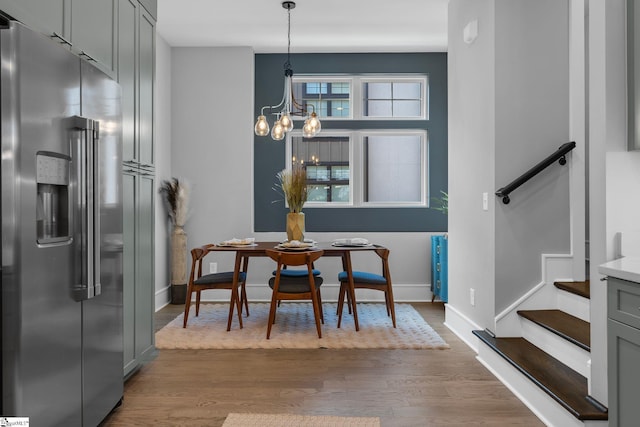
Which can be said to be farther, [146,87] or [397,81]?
[397,81]

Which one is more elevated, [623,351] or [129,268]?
[129,268]

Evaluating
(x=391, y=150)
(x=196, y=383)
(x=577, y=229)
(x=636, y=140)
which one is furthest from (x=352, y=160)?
(x=636, y=140)

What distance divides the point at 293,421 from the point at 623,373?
152 cm

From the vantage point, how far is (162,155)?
536 cm

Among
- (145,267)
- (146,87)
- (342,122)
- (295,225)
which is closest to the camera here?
(145,267)

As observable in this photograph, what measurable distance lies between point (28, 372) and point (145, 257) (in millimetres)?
1516

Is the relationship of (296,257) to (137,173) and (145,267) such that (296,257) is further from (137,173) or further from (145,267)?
(137,173)

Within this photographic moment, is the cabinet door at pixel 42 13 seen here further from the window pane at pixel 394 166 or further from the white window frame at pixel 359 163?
the window pane at pixel 394 166

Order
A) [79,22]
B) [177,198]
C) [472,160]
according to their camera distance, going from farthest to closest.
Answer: [177,198] < [472,160] < [79,22]

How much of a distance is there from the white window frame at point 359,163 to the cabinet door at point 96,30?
3.23 meters

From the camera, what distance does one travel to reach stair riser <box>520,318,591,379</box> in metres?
2.53

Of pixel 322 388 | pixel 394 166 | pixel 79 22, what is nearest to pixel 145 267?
pixel 322 388

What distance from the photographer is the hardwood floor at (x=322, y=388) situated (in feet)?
8.12

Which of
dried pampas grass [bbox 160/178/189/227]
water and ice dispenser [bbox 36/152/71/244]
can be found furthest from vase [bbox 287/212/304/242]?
water and ice dispenser [bbox 36/152/71/244]
